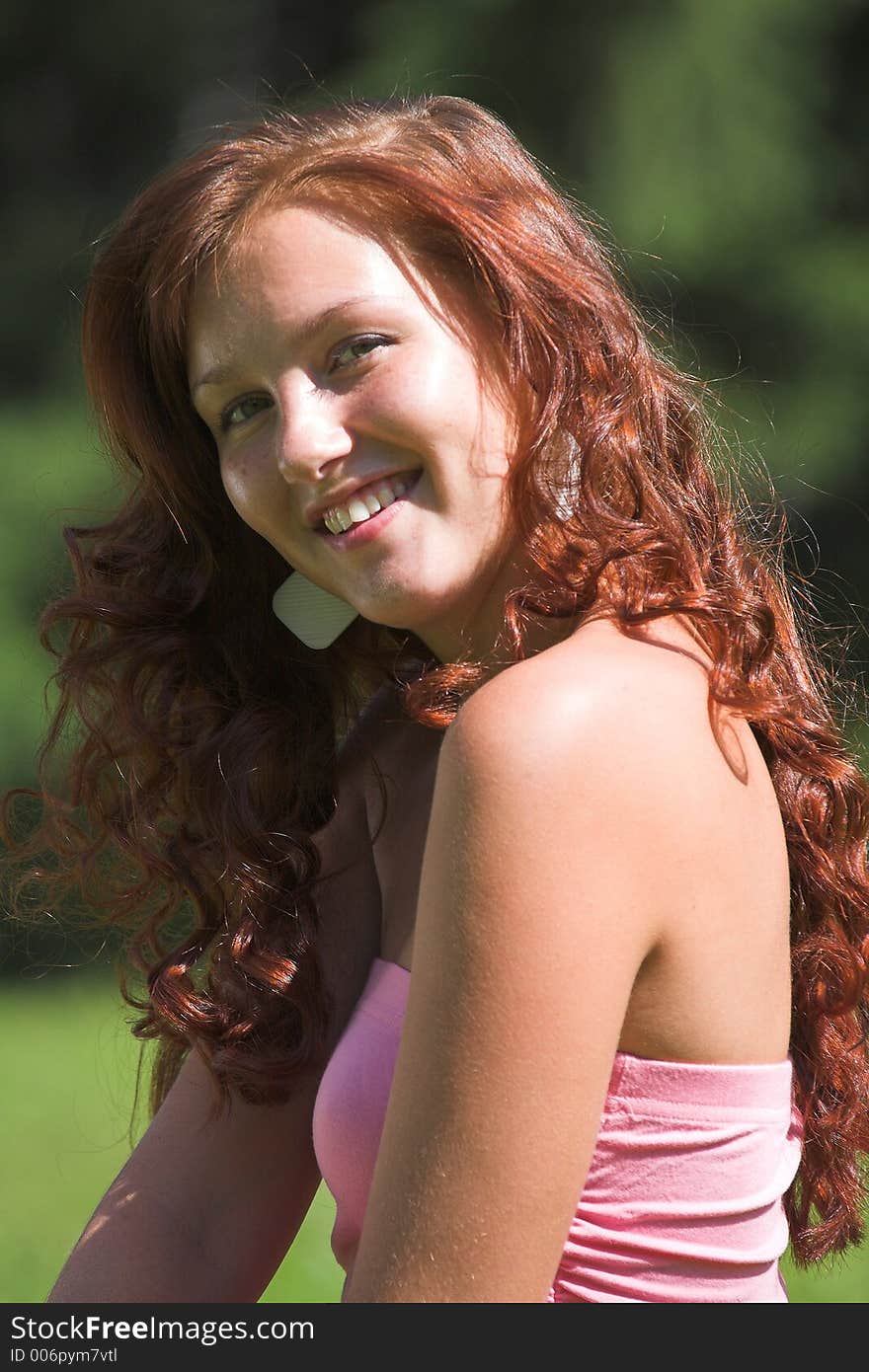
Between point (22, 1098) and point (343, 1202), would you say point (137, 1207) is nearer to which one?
point (343, 1202)

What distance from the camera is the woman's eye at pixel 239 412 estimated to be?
1.66 m

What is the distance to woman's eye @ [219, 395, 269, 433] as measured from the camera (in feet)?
5.44

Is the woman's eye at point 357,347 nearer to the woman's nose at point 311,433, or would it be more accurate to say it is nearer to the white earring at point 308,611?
the woman's nose at point 311,433

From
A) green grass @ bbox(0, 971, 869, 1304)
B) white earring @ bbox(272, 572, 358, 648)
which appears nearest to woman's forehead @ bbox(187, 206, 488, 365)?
white earring @ bbox(272, 572, 358, 648)

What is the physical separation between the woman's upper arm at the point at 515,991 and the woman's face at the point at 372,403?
31 centimetres

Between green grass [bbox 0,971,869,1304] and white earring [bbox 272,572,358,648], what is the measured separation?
765 mm

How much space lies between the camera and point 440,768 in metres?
1.33

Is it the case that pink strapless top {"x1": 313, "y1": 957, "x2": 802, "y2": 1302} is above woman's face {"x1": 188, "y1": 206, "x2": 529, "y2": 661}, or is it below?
below

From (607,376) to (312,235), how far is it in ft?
1.09

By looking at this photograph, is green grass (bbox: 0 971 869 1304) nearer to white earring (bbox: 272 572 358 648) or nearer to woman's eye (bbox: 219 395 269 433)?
white earring (bbox: 272 572 358 648)

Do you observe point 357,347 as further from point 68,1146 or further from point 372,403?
point 68,1146

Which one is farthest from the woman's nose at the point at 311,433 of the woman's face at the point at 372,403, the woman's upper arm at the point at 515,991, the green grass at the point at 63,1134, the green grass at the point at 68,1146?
the green grass at the point at 63,1134

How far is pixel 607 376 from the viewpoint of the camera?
1643 millimetres
